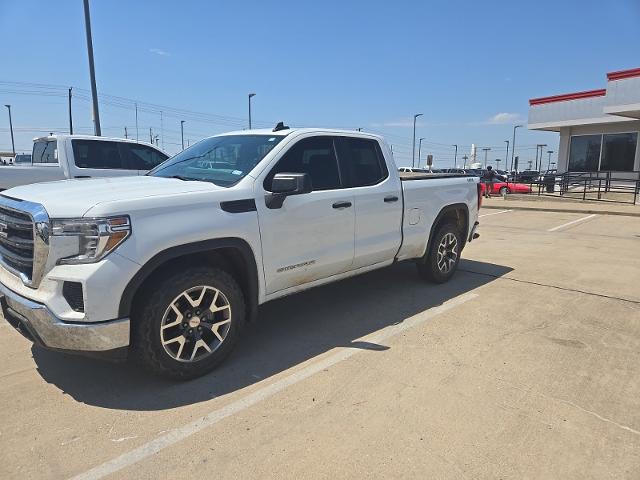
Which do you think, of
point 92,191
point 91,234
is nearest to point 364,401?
point 91,234

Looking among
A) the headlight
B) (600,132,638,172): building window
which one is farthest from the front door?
(600,132,638,172): building window

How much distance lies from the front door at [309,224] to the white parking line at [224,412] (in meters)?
0.74

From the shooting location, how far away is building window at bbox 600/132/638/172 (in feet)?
78.2

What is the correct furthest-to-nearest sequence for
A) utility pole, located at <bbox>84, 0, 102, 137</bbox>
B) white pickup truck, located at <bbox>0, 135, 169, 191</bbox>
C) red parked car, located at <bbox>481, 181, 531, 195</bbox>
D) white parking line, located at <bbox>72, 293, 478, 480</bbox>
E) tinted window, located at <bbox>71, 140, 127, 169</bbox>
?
red parked car, located at <bbox>481, 181, 531, 195</bbox>
utility pole, located at <bbox>84, 0, 102, 137</bbox>
tinted window, located at <bbox>71, 140, 127, 169</bbox>
white pickup truck, located at <bbox>0, 135, 169, 191</bbox>
white parking line, located at <bbox>72, 293, 478, 480</bbox>

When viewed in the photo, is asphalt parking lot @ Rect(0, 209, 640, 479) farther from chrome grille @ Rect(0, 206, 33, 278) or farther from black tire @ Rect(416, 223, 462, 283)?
chrome grille @ Rect(0, 206, 33, 278)

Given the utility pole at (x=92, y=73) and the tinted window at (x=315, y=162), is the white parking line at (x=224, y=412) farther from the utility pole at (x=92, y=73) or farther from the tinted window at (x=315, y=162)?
the utility pole at (x=92, y=73)

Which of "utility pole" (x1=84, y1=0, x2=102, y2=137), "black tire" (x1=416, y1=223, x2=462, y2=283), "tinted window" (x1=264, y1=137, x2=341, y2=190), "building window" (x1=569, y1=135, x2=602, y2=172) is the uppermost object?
"utility pole" (x1=84, y1=0, x2=102, y2=137)

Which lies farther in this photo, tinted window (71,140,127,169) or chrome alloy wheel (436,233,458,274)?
tinted window (71,140,127,169)

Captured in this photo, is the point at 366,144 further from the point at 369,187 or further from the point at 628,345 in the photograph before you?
the point at 628,345

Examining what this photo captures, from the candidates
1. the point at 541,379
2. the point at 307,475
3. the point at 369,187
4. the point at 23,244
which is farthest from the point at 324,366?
the point at 23,244

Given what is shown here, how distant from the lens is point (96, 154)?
907 centimetres

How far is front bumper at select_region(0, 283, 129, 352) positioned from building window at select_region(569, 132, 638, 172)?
27034 millimetres

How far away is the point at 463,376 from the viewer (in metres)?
3.63

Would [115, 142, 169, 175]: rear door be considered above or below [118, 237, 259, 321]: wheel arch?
above
